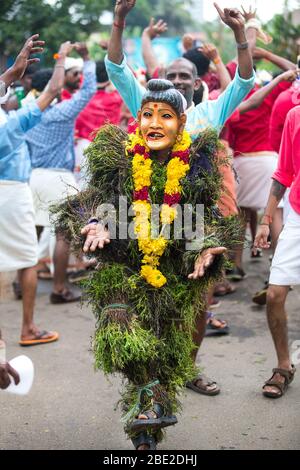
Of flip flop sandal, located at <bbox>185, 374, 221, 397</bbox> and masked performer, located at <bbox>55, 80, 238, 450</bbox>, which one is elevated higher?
masked performer, located at <bbox>55, 80, 238, 450</bbox>

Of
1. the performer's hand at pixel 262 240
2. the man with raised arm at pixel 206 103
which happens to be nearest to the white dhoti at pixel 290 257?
the performer's hand at pixel 262 240

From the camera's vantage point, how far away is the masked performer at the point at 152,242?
3422 mm

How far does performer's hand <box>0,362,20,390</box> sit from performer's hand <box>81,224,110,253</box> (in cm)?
73

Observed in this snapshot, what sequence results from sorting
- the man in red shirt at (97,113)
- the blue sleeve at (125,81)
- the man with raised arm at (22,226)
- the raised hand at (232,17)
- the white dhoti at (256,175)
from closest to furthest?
1. the raised hand at (232,17)
2. the blue sleeve at (125,81)
3. the man with raised arm at (22,226)
4. the white dhoti at (256,175)
5. the man in red shirt at (97,113)

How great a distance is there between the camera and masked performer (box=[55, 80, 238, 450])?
3.42 m

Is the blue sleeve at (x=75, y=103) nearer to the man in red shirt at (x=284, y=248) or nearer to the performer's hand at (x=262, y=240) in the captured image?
the man in red shirt at (x=284, y=248)

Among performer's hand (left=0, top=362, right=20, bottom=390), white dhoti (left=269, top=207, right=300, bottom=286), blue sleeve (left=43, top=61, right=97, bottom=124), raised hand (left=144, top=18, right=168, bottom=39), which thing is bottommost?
performer's hand (left=0, top=362, right=20, bottom=390)

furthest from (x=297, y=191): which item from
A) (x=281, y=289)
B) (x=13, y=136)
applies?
(x=13, y=136)

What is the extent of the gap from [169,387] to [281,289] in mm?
1134

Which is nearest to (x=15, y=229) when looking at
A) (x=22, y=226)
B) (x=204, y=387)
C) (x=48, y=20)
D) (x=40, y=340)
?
(x=22, y=226)

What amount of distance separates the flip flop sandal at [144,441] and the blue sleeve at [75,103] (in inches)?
150

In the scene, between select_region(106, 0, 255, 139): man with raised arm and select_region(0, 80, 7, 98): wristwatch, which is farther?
select_region(0, 80, 7, 98): wristwatch

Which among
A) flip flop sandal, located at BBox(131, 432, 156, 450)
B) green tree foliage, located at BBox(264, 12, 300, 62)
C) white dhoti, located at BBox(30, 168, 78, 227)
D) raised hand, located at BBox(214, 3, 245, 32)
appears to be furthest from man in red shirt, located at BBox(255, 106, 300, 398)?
green tree foliage, located at BBox(264, 12, 300, 62)

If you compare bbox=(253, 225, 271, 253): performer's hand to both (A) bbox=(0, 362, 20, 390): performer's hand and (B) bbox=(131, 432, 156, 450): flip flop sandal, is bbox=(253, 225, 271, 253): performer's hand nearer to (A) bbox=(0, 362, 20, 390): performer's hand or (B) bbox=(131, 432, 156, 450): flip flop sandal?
(B) bbox=(131, 432, 156, 450): flip flop sandal
